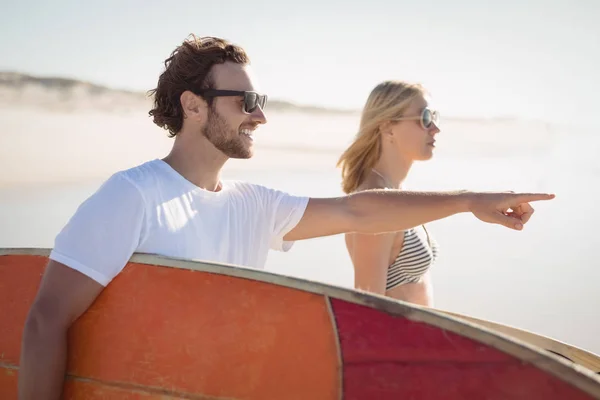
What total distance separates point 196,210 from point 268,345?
22.2 inches

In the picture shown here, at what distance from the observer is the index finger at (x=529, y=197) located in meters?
2.83

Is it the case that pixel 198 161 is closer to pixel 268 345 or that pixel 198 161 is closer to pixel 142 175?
pixel 142 175

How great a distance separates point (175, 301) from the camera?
101 inches

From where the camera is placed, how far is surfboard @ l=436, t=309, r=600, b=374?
117 inches

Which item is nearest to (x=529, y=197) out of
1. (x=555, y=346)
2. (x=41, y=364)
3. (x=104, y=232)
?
(x=555, y=346)

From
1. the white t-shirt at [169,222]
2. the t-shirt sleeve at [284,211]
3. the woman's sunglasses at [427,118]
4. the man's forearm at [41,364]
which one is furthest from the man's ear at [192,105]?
the woman's sunglasses at [427,118]

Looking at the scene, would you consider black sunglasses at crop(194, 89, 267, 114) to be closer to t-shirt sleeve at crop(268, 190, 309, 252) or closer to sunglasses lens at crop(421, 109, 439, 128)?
t-shirt sleeve at crop(268, 190, 309, 252)

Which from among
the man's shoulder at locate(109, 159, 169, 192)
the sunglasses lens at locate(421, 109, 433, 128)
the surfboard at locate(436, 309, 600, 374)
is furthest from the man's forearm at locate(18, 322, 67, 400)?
the sunglasses lens at locate(421, 109, 433, 128)

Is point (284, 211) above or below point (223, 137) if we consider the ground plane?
below

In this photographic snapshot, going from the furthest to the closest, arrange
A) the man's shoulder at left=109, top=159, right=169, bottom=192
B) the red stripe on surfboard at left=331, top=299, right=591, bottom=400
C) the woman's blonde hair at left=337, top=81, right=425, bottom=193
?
the woman's blonde hair at left=337, top=81, right=425, bottom=193 < the man's shoulder at left=109, top=159, right=169, bottom=192 < the red stripe on surfboard at left=331, top=299, right=591, bottom=400

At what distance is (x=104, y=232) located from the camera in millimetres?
2436

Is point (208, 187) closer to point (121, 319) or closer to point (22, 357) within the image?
point (121, 319)

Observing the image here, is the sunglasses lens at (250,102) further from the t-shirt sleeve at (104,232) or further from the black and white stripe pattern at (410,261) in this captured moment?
the black and white stripe pattern at (410,261)

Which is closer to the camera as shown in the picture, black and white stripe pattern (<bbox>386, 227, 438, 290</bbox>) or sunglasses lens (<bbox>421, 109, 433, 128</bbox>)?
black and white stripe pattern (<bbox>386, 227, 438, 290</bbox>)
